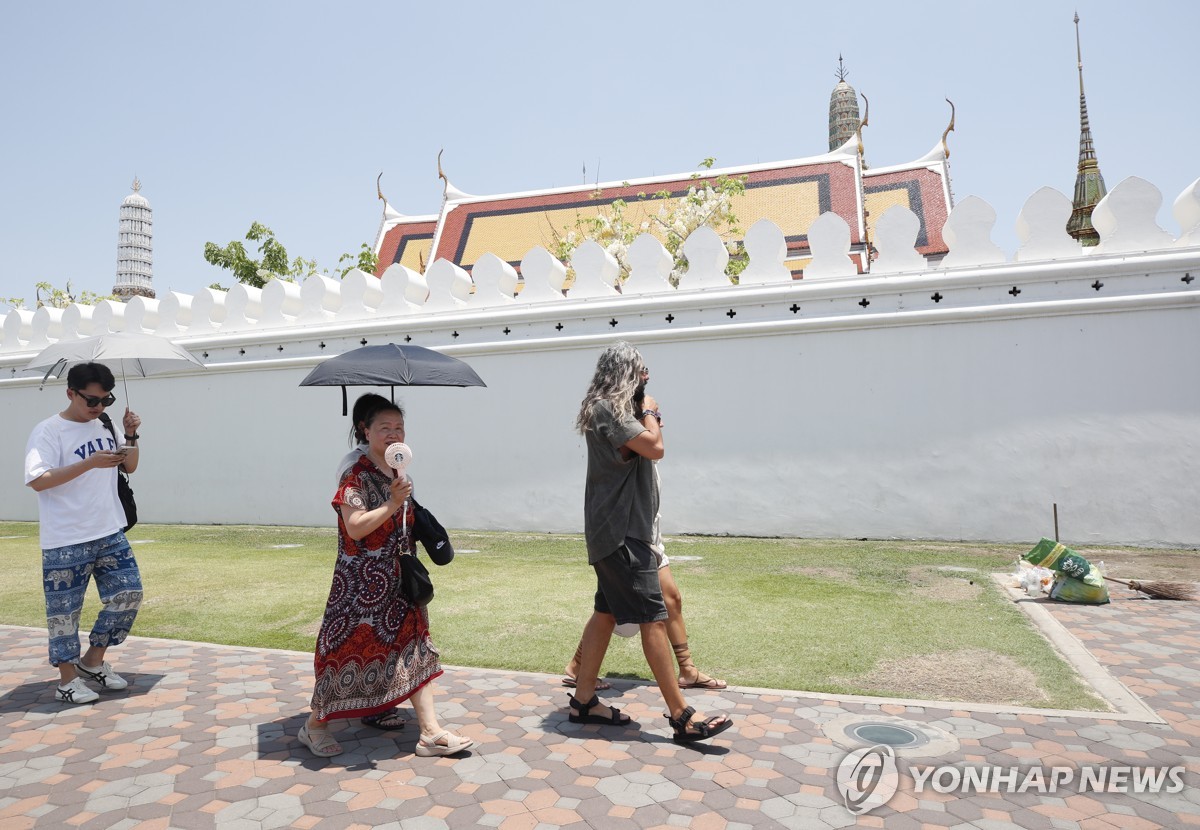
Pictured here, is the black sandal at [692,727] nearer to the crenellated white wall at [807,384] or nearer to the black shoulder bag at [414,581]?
the black shoulder bag at [414,581]

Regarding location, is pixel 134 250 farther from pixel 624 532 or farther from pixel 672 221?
pixel 624 532

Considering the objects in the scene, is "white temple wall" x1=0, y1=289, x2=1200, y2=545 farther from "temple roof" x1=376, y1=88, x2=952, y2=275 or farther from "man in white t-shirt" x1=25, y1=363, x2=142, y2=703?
"temple roof" x1=376, y1=88, x2=952, y2=275

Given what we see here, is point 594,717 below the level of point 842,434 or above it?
below

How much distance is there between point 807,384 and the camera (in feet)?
26.8

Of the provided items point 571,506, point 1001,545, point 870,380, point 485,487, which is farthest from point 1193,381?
point 485,487

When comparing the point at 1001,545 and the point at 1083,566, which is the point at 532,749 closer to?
the point at 1083,566

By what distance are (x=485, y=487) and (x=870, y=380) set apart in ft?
13.5

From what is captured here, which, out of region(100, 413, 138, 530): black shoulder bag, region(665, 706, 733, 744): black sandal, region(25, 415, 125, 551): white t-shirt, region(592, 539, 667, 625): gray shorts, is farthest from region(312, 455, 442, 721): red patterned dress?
region(100, 413, 138, 530): black shoulder bag

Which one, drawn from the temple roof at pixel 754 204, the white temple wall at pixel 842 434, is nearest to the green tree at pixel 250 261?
the temple roof at pixel 754 204

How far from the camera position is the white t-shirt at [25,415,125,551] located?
391cm

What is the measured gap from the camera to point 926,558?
697 centimetres

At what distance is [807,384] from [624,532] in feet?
17.2

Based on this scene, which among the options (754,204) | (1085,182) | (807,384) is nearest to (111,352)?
(807,384)

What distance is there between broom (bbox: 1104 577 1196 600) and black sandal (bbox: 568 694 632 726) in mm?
3955
